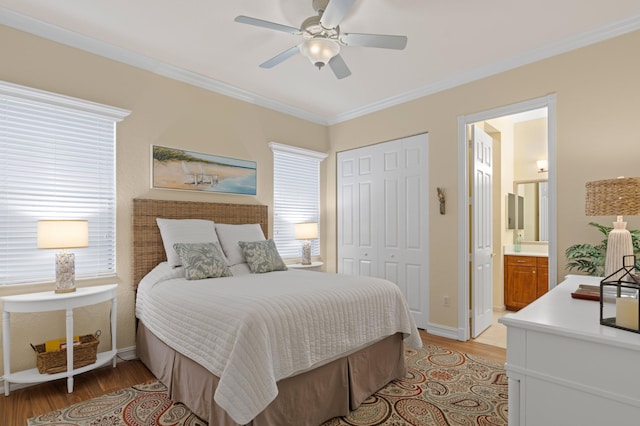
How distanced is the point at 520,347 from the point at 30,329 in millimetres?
3450

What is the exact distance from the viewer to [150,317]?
2.74 metres

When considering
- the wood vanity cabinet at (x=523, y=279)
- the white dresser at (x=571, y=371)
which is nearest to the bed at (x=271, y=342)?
the white dresser at (x=571, y=371)

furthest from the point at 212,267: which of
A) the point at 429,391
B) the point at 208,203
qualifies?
the point at 429,391

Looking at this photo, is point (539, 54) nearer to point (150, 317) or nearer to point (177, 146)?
point (177, 146)

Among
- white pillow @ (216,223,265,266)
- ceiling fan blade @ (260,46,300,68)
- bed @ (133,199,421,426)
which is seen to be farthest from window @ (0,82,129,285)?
ceiling fan blade @ (260,46,300,68)

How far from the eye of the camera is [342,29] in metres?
2.86

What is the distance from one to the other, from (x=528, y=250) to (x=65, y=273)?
18.6ft

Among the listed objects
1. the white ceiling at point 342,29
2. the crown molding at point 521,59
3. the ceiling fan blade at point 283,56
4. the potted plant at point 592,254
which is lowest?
the potted plant at point 592,254

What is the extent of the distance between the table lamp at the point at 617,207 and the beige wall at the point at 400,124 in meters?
1.25

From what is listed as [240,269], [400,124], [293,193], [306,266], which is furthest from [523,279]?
[240,269]

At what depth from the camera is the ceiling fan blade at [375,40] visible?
7.66 ft

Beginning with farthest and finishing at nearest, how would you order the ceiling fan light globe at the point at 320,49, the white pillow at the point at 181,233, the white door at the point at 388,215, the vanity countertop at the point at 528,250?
the vanity countertop at the point at 528,250 < the white door at the point at 388,215 < the white pillow at the point at 181,233 < the ceiling fan light globe at the point at 320,49

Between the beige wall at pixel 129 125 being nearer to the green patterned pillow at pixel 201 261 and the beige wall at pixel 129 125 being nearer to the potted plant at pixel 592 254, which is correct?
the green patterned pillow at pixel 201 261

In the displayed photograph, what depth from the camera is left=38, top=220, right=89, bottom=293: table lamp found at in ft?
8.25
